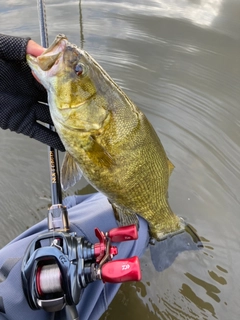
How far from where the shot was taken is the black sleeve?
5.28 feet

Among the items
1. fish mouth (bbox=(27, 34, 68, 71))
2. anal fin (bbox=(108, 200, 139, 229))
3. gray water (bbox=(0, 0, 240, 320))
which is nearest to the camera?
fish mouth (bbox=(27, 34, 68, 71))

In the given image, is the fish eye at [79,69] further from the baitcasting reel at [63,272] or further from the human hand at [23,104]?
the baitcasting reel at [63,272]

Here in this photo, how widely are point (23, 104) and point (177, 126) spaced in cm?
161

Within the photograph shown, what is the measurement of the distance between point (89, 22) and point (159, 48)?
1.06m

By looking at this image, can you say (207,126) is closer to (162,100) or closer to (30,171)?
(162,100)

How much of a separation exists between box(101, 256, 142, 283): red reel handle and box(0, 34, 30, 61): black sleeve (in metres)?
1.08

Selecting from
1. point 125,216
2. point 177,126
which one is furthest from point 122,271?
point 177,126

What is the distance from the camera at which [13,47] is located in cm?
163

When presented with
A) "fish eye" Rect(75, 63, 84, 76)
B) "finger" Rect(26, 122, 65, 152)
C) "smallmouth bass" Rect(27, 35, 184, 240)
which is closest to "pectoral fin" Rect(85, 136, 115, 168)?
"smallmouth bass" Rect(27, 35, 184, 240)

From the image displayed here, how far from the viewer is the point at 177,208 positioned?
2.58 meters

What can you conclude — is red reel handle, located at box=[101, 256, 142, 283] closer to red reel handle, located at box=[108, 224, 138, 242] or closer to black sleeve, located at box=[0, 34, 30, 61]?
red reel handle, located at box=[108, 224, 138, 242]

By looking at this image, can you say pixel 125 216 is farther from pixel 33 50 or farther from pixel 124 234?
pixel 33 50

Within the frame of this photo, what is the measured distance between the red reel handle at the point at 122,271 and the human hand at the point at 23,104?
0.92 meters

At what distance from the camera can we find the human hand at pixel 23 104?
1.88 meters
